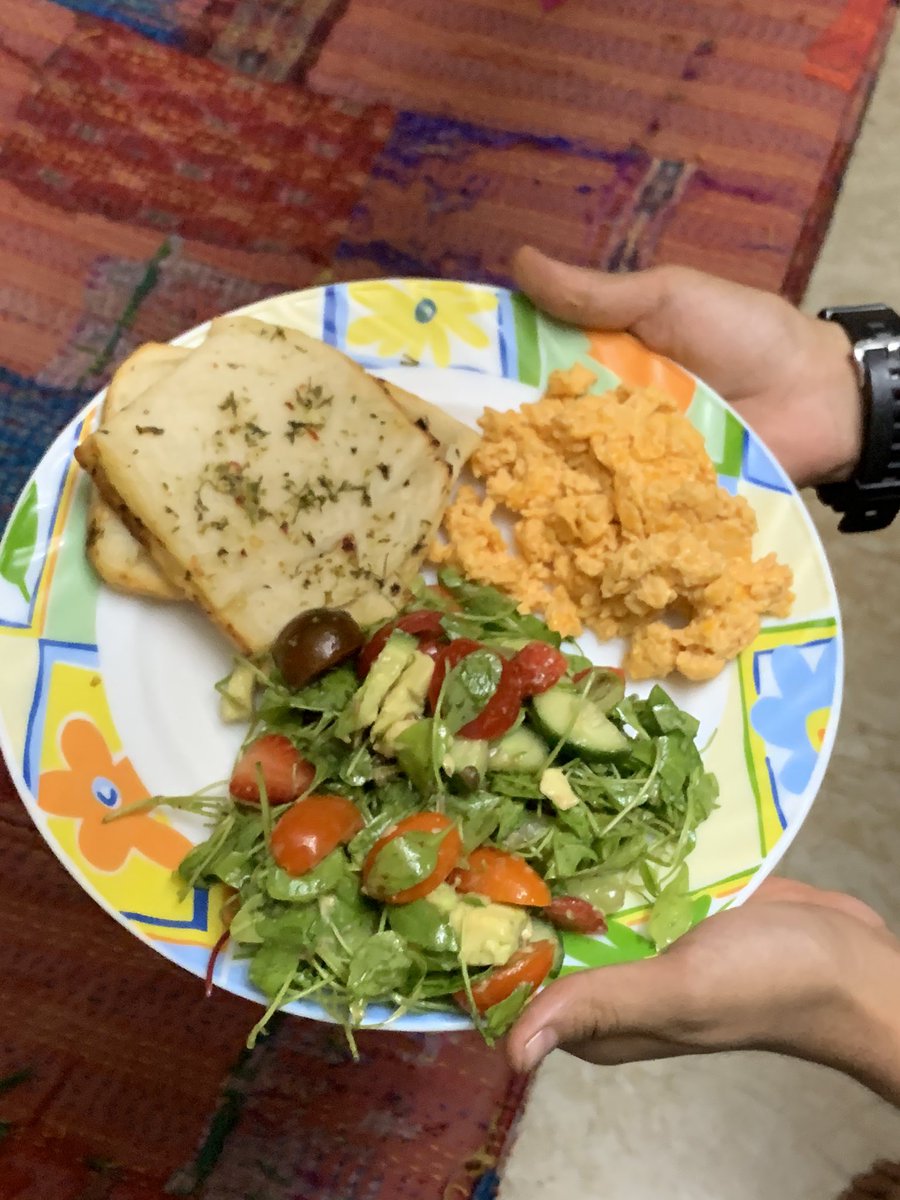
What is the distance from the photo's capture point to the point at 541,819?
179cm

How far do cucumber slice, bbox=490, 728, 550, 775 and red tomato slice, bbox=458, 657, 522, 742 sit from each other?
42 mm

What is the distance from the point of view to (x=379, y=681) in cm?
171

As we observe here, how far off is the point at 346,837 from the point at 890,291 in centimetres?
269

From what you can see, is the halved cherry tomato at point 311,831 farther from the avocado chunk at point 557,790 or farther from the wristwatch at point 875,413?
the wristwatch at point 875,413

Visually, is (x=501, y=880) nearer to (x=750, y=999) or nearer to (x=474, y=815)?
(x=474, y=815)

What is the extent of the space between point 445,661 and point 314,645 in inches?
9.4

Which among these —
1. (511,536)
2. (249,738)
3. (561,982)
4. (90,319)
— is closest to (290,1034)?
(249,738)

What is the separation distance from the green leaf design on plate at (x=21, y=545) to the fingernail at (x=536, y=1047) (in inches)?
48.2

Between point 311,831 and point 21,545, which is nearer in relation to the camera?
point 311,831

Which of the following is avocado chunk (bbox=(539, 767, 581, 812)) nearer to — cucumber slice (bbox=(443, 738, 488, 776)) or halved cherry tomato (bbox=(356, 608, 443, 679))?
cucumber slice (bbox=(443, 738, 488, 776))

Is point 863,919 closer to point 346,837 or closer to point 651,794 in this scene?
point 651,794

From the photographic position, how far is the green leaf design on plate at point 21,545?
74.7 inches

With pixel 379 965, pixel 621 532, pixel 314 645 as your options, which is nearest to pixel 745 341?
pixel 621 532

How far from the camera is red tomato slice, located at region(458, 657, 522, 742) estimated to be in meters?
1.71
